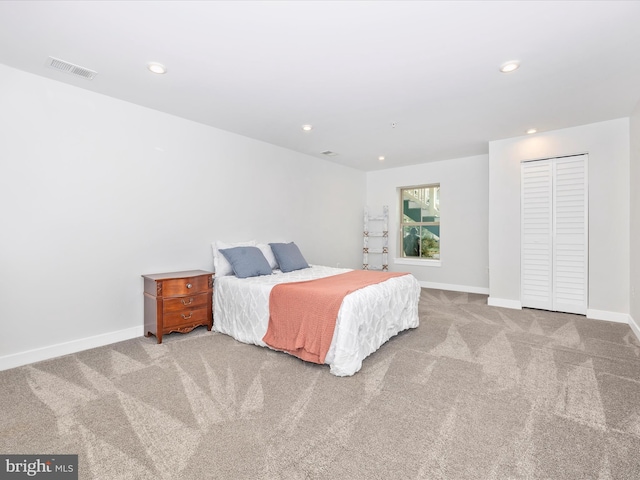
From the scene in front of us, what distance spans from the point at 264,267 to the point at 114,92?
241 centimetres

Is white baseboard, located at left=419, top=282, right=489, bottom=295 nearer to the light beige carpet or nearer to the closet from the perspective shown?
the closet

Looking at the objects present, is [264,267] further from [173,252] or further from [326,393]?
[326,393]

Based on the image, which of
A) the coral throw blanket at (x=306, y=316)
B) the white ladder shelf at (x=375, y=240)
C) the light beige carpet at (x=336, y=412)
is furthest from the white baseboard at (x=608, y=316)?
the white ladder shelf at (x=375, y=240)

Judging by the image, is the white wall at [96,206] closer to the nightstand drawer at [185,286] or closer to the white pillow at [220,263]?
the white pillow at [220,263]

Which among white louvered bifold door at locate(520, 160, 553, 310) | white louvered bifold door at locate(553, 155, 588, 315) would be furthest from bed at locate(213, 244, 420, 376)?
white louvered bifold door at locate(553, 155, 588, 315)

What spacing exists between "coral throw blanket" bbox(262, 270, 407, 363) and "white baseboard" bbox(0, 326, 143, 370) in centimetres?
156

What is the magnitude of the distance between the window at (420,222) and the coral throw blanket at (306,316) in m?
3.75

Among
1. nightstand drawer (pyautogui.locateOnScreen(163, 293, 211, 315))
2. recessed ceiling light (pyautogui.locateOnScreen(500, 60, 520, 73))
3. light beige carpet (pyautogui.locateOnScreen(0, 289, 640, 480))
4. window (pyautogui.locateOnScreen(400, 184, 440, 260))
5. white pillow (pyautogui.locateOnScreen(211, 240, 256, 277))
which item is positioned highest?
recessed ceiling light (pyautogui.locateOnScreen(500, 60, 520, 73))

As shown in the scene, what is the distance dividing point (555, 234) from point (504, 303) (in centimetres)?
120

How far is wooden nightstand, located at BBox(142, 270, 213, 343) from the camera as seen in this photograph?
3.25 metres

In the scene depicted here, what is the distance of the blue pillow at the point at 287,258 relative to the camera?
4.31 meters

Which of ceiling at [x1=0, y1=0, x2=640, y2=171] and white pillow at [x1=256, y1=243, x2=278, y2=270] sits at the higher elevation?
ceiling at [x1=0, y1=0, x2=640, y2=171]

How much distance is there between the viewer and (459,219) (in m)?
5.98

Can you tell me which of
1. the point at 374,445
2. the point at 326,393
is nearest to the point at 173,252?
the point at 326,393
